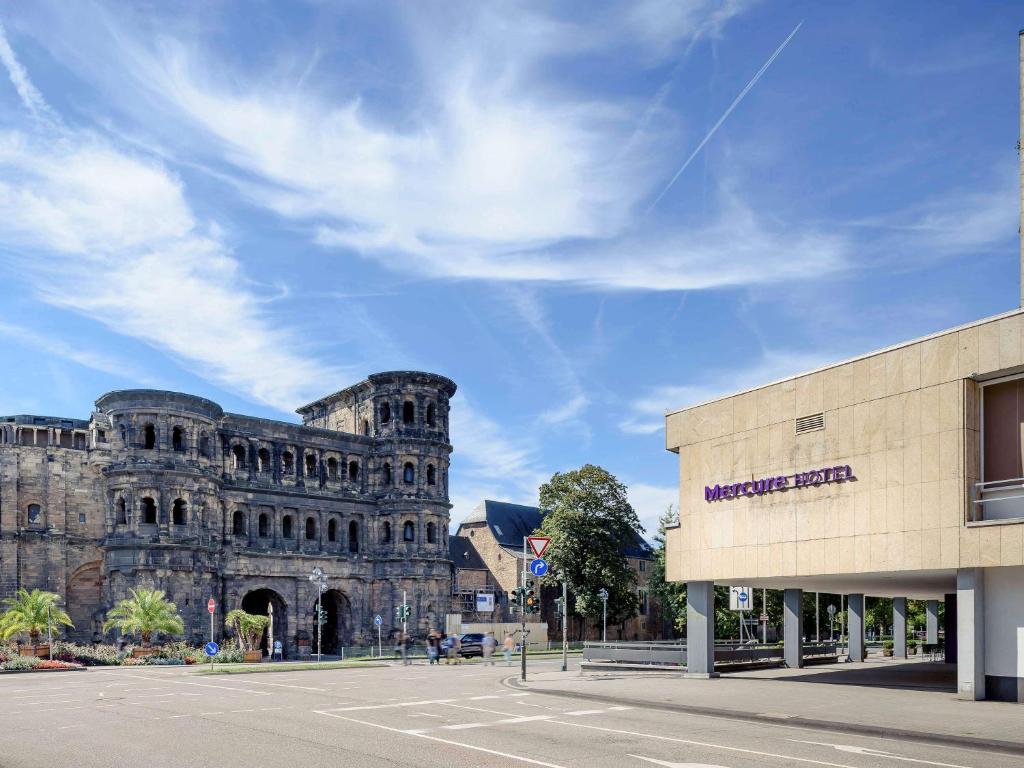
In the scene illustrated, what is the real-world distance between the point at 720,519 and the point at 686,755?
1725cm

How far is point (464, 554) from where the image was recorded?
99.9m

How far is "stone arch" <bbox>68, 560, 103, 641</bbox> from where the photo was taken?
220 feet

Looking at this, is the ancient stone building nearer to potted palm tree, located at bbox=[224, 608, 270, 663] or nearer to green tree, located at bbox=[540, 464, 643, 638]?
potted palm tree, located at bbox=[224, 608, 270, 663]

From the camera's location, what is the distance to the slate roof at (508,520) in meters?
100

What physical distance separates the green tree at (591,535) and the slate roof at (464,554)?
18456 mm

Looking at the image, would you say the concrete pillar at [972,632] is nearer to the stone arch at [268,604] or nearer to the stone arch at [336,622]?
the stone arch at [268,604]

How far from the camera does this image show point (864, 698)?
25.7 metres

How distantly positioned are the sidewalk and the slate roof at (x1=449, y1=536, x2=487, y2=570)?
196ft

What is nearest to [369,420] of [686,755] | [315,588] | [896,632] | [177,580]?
[315,588]

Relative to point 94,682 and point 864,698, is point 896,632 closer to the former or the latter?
point 864,698

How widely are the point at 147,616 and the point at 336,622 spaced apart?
819 inches

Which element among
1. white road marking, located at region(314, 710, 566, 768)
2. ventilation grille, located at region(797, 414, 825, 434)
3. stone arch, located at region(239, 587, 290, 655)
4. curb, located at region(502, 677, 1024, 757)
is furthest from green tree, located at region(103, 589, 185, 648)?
ventilation grille, located at region(797, 414, 825, 434)

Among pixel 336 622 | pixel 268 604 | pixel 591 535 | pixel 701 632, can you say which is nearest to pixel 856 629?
pixel 701 632

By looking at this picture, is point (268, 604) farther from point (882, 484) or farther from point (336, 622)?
point (882, 484)
